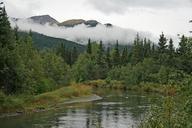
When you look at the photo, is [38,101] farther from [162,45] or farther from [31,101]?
[162,45]

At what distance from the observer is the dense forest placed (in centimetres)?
1458

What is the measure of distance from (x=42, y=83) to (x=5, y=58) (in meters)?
22.4

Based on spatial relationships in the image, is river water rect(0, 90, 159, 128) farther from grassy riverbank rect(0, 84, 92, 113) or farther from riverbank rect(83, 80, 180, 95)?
riverbank rect(83, 80, 180, 95)

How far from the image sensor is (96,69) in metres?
144

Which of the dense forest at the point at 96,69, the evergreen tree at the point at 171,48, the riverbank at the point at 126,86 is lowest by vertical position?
the riverbank at the point at 126,86

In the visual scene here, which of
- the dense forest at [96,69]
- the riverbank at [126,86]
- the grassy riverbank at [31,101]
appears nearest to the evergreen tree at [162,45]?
the dense forest at [96,69]

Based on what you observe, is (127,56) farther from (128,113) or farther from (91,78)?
(128,113)

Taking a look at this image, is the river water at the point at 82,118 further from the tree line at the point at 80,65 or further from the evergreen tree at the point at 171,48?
the evergreen tree at the point at 171,48

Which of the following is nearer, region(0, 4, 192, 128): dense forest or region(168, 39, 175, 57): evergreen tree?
region(0, 4, 192, 128): dense forest

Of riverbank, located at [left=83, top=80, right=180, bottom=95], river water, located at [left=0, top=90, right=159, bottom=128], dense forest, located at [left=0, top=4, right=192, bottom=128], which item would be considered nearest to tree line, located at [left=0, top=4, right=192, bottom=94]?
dense forest, located at [left=0, top=4, right=192, bottom=128]

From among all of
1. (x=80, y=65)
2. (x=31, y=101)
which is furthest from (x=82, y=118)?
(x=80, y=65)

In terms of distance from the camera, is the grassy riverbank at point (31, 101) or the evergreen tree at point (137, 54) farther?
the evergreen tree at point (137, 54)

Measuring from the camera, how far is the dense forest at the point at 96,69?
47.8 feet

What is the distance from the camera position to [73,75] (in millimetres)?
140500
